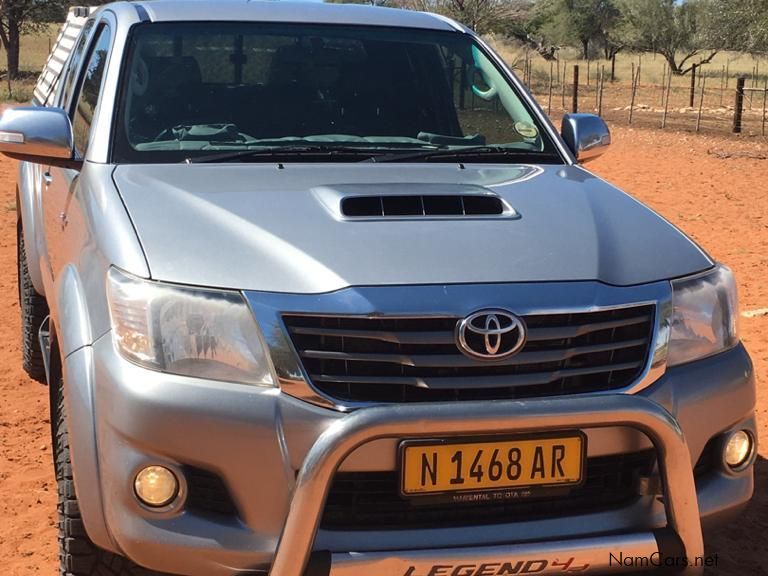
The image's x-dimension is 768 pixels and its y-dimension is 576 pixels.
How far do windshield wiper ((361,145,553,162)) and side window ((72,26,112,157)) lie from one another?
3.16ft

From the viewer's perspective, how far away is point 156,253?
8.45ft

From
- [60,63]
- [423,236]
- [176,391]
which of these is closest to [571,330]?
[423,236]

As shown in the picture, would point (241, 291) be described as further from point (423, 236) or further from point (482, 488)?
point (482, 488)

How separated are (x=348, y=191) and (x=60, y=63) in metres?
3.19

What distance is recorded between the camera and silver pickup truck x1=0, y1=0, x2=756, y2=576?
2357 millimetres

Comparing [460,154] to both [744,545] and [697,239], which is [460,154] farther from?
[697,239]

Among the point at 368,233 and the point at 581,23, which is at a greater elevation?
the point at 368,233

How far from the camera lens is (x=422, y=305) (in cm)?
241

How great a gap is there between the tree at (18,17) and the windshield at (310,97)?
30246 millimetres

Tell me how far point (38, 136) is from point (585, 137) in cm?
186

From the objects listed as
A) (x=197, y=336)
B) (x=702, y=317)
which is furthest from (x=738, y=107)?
(x=197, y=336)

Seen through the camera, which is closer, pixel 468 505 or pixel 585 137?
pixel 468 505

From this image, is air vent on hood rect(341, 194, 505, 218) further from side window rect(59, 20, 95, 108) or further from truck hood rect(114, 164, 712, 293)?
side window rect(59, 20, 95, 108)

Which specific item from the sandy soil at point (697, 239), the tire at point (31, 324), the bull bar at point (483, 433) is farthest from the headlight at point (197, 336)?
the tire at point (31, 324)
